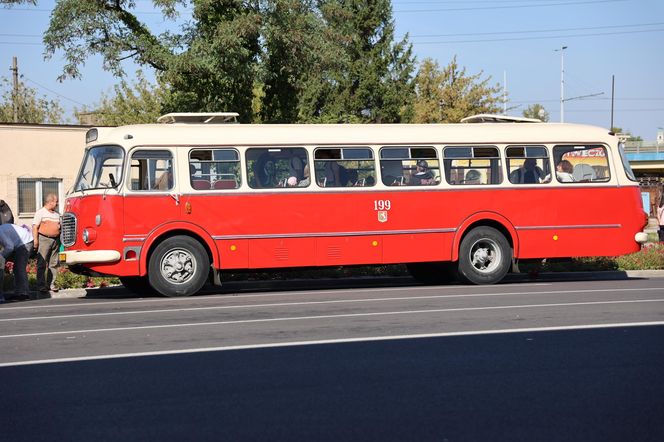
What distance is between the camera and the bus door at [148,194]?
682 inches

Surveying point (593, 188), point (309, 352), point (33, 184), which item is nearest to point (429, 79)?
point (33, 184)

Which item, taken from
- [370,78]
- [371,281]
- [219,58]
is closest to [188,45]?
[219,58]

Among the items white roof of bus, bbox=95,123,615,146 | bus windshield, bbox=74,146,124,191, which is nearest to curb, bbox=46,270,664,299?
bus windshield, bbox=74,146,124,191

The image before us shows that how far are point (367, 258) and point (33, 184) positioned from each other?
19.4 metres

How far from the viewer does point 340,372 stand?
28.3 ft

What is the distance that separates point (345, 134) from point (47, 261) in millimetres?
5586

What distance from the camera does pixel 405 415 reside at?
690cm

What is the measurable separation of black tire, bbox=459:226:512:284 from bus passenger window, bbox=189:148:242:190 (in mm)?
4192

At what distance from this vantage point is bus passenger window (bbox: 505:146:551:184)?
19438mm

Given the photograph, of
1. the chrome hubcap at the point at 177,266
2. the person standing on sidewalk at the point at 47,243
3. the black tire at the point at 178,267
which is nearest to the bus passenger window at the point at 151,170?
the black tire at the point at 178,267

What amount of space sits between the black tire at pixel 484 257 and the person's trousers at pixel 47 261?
708 centimetres

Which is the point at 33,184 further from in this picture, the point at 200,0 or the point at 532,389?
the point at 532,389

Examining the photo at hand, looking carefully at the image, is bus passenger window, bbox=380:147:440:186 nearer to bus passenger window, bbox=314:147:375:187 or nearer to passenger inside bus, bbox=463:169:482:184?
bus passenger window, bbox=314:147:375:187

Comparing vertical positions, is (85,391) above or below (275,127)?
below
